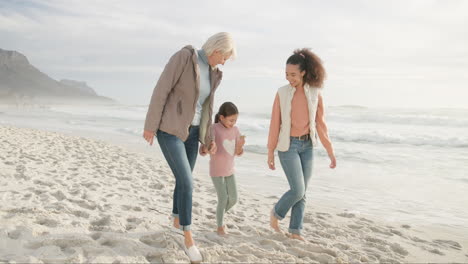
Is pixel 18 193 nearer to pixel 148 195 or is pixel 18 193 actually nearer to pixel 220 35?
pixel 148 195

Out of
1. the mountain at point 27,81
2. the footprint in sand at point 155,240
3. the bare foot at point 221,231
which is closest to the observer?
the footprint in sand at point 155,240

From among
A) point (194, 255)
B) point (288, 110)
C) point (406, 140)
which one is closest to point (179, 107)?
point (288, 110)

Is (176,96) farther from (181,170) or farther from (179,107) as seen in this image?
(181,170)

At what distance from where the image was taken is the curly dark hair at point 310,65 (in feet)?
11.3

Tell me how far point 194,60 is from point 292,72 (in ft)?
3.01

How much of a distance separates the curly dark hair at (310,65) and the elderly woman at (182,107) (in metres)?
0.64

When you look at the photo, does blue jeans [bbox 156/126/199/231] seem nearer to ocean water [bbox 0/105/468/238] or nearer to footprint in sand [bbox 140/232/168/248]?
footprint in sand [bbox 140/232/168/248]

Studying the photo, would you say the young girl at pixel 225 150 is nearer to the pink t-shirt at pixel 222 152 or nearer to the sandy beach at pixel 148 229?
the pink t-shirt at pixel 222 152

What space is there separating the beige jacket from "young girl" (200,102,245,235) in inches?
20.9

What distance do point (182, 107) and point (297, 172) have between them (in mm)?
1195

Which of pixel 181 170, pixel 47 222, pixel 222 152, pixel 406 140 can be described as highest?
pixel 406 140

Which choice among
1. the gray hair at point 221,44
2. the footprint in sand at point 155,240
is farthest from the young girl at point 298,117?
the footprint in sand at point 155,240

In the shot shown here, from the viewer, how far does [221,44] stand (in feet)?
9.95

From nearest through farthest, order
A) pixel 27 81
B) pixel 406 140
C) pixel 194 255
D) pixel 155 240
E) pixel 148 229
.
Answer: pixel 194 255
pixel 155 240
pixel 148 229
pixel 406 140
pixel 27 81
